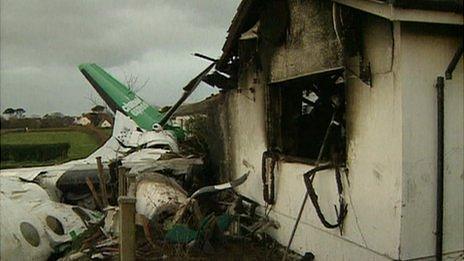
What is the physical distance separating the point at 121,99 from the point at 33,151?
17.1 meters

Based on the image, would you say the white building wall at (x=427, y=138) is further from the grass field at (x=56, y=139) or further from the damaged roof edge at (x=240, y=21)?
the damaged roof edge at (x=240, y=21)

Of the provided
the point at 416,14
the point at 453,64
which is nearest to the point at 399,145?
the point at 453,64

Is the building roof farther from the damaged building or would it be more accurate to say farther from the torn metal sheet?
the torn metal sheet

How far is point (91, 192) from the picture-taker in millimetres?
12289

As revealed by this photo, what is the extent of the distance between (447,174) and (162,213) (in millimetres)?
5722

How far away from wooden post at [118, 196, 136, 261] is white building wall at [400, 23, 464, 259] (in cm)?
297

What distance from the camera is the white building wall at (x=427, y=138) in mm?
4711

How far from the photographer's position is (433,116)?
479 centimetres

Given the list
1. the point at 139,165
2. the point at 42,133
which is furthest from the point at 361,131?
the point at 139,165

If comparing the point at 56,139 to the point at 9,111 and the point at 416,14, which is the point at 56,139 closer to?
the point at 9,111

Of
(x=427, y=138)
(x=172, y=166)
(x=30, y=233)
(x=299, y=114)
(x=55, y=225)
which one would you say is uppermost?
(x=299, y=114)

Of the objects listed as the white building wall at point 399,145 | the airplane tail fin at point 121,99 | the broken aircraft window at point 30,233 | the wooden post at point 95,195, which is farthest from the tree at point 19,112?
the airplane tail fin at point 121,99

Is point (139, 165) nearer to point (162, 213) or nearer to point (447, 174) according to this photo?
point (162, 213)

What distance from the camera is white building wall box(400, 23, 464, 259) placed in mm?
4711
